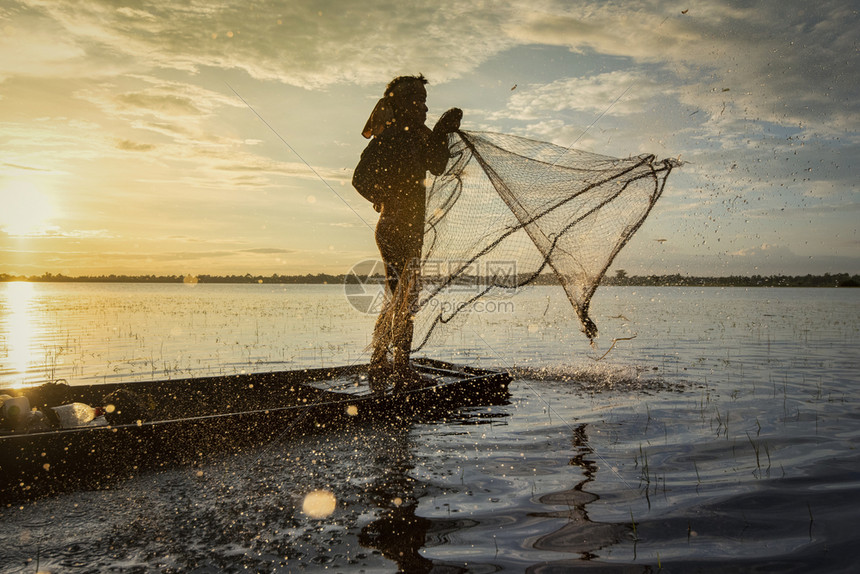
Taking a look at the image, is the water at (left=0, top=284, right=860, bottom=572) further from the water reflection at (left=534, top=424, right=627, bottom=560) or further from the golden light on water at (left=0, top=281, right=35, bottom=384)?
the golden light on water at (left=0, top=281, right=35, bottom=384)

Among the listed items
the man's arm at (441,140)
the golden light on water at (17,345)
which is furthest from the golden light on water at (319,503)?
the golden light on water at (17,345)

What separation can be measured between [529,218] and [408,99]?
259 cm

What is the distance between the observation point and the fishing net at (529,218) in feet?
23.0

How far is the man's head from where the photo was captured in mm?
7828

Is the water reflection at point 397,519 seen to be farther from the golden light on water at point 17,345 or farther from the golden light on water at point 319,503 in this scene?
the golden light on water at point 17,345

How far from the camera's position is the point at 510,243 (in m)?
7.37

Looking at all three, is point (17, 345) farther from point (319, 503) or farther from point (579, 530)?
point (579, 530)

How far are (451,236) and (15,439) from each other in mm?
5348

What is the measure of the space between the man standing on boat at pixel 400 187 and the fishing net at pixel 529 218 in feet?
0.64

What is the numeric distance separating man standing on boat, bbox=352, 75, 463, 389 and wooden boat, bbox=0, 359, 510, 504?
92cm

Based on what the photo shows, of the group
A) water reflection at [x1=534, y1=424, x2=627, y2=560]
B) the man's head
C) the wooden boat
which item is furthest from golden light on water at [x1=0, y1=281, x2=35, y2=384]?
water reflection at [x1=534, y1=424, x2=627, y2=560]

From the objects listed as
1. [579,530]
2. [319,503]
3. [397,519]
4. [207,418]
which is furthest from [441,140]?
[579,530]

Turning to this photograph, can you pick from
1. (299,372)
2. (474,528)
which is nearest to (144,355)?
(299,372)

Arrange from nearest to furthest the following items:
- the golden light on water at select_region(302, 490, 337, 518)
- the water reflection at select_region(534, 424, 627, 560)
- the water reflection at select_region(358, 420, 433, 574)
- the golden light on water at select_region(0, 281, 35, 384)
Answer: the water reflection at select_region(358, 420, 433, 574) < the water reflection at select_region(534, 424, 627, 560) < the golden light on water at select_region(302, 490, 337, 518) < the golden light on water at select_region(0, 281, 35, 384)
